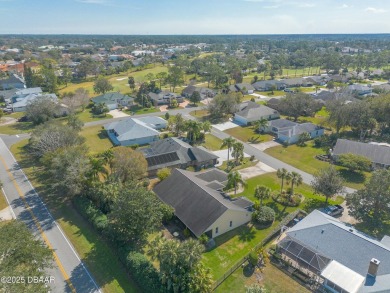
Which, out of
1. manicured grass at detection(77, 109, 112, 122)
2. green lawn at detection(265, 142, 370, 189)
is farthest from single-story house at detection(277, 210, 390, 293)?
manicured grass at detection(77, 109, 112, 122)

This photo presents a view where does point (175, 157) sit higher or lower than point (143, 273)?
higher

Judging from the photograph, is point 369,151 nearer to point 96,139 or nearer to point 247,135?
point 247,135

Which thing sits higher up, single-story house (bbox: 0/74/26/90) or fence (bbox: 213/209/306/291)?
single-story house (bbox: 0/74/26/90)

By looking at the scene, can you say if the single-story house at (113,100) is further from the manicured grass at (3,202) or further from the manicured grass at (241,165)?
the manicured grass at (241,165)

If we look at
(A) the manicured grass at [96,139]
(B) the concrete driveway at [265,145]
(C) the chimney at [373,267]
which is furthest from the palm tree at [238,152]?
(A) the manicured grass at [96,139]

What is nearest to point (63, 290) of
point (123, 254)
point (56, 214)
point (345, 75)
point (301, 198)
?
point (123, 254)

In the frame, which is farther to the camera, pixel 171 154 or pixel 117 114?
pixel 117 114

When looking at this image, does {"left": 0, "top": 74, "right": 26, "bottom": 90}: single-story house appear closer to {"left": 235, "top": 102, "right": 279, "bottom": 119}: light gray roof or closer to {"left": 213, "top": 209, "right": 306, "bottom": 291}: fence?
{"left": 235, "top": 102, "right": 279, "bottom": 119}: light gray roof

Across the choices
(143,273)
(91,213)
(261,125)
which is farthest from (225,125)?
(143,273)
